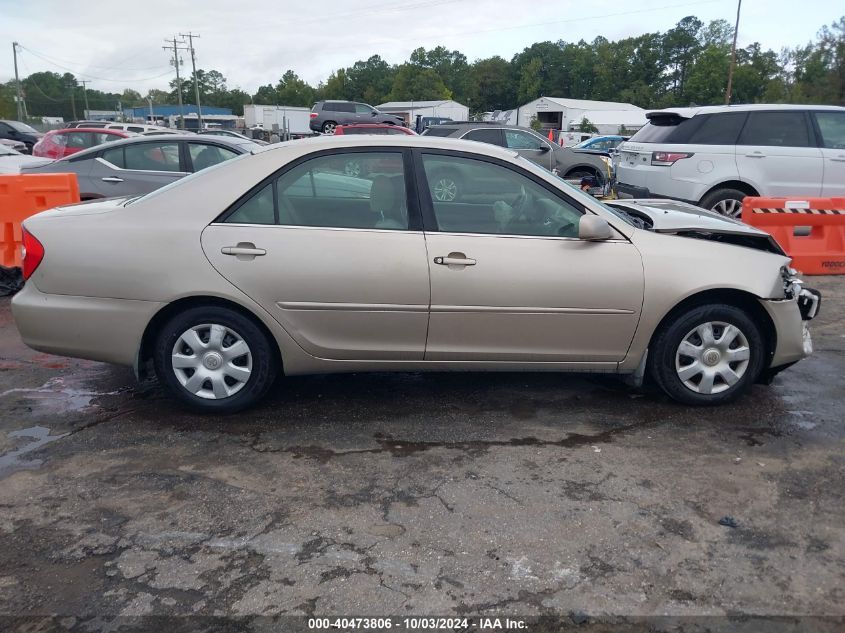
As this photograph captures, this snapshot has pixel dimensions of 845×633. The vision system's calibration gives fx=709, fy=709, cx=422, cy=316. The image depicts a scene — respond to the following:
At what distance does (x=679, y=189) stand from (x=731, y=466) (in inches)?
240

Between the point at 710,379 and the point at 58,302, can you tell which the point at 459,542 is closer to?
the point at 710,379

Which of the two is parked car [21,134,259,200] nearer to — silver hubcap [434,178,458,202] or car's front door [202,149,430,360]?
car's front door [202,149,430,360]

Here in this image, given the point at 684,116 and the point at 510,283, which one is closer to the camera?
the point at 510,283

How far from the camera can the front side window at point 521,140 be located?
15.0 m

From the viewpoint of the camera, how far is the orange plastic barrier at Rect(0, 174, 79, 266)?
7.19 m

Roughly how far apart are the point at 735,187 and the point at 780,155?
2.10 ft

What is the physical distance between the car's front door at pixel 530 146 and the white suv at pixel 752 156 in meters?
5.65

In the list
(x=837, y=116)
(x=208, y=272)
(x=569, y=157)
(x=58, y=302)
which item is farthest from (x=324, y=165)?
(x=569, y=157)

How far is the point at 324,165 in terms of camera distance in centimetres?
417

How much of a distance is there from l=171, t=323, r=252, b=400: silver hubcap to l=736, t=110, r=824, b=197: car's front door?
7.17 m

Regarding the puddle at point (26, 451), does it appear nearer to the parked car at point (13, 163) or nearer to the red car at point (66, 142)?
the parked car at point (13, 163)

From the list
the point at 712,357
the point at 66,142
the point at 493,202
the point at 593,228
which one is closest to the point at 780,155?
the point at 712,357

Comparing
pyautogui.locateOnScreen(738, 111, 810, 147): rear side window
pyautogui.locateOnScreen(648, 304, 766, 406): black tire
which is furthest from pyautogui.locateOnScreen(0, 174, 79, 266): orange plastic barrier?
pyautogui.locateOnScreen(738, 111, 810, 147): rear side window

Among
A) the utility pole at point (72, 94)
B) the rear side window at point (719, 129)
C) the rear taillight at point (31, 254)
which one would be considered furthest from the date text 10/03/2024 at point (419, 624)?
the utility pole at point (72, 94)
